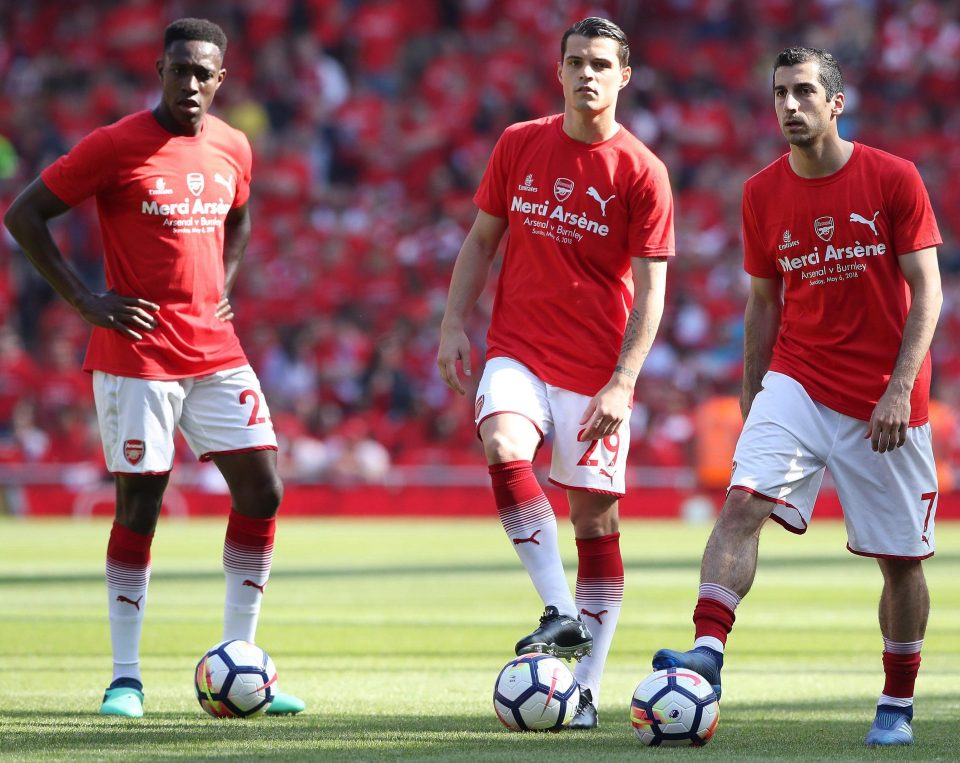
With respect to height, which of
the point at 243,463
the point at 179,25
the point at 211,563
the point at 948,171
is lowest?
the point at 211,563

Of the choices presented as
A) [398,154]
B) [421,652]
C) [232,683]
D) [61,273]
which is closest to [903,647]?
[232,683]

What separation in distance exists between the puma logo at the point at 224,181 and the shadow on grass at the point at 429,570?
6808 mm

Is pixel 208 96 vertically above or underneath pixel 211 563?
above

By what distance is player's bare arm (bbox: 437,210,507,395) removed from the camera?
6.55 metres

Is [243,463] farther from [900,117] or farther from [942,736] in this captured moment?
[900,117]

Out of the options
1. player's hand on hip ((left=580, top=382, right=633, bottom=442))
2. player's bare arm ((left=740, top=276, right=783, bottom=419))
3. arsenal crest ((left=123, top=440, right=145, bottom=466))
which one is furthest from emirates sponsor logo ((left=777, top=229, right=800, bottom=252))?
arsenal crest ((left=123, top=440, right=145, bottom=466))

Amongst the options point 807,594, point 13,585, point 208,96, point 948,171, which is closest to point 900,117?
point 948,171

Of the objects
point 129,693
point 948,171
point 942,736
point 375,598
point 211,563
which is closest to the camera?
point 942,736

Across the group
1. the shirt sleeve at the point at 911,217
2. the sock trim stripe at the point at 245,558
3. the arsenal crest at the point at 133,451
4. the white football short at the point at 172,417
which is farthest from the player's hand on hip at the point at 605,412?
the arsenal crest at the point at 133,451

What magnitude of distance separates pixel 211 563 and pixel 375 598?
3396 millimetres

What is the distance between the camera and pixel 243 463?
6.89 meters

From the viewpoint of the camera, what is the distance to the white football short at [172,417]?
6801 mm

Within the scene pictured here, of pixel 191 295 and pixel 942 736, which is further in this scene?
pixel 191 295

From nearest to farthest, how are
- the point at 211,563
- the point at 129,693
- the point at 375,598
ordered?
the point at 129,693
the point at 375,598
the point at 211,563
